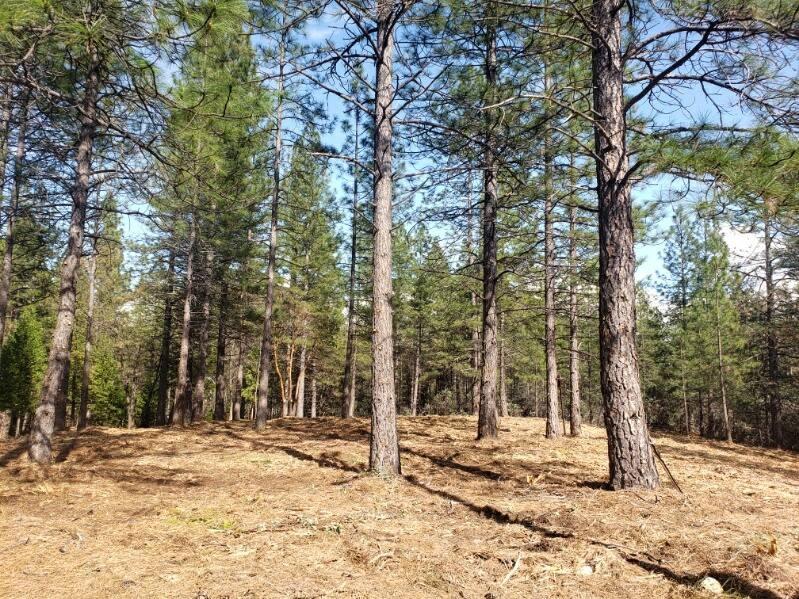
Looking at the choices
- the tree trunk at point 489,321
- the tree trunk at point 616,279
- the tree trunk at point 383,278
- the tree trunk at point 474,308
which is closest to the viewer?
the tree trunk at point 616,279

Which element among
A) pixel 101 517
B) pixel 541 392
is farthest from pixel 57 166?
pixel 541 392

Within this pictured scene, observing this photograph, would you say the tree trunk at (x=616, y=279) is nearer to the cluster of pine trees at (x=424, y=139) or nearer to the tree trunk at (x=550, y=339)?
the cluster of pine trees at (x=424, y=139)

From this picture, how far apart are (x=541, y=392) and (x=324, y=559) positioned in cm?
4567

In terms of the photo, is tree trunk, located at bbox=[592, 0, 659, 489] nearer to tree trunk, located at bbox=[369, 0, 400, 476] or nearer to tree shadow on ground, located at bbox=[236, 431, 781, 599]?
tree shadow on ground, located at bbox=[236, 431, 781, 599]

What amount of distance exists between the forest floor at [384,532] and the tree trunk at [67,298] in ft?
1.68

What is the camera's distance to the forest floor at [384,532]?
9.74ft

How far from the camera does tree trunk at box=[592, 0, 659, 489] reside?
5062 mm

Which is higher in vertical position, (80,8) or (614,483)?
(80,8)

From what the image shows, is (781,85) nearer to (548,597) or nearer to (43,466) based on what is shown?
(548,597)

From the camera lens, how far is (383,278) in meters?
6.52

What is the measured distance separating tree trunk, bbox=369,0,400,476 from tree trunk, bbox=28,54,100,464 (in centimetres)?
431

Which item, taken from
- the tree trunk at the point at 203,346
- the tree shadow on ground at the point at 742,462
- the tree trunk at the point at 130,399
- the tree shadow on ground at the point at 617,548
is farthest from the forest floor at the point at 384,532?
the tree trunk at the point at 130,399

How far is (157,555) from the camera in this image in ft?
11.4

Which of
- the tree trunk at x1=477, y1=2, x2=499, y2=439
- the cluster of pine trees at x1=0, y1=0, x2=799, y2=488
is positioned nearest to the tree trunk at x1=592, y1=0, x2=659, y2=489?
the cluster of pine trees at x1=0, y1=0, x2=799, y2=488
